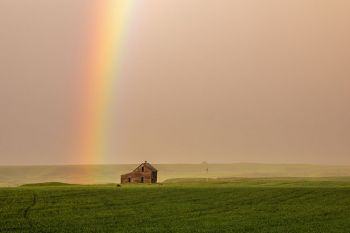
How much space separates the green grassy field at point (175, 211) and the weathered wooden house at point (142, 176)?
174 ft

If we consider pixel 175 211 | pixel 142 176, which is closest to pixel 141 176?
pixel 142 176

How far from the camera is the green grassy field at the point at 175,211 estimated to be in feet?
115

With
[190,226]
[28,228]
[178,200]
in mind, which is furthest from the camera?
[178,200]

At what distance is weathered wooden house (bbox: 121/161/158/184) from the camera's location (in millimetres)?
118000

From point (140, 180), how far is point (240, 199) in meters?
63.9

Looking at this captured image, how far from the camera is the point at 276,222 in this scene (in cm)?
3869

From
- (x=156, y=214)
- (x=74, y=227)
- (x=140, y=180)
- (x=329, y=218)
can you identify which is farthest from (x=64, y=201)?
(x=140, y=180)

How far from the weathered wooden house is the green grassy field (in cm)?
5299

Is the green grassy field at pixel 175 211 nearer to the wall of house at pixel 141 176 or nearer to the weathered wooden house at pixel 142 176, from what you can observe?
the wall of house at pixel 141 176

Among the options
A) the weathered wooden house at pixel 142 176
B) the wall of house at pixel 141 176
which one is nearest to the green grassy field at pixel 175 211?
the wall of house at pixel 141 176

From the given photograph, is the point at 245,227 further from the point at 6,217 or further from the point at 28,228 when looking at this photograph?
the point at 6,217

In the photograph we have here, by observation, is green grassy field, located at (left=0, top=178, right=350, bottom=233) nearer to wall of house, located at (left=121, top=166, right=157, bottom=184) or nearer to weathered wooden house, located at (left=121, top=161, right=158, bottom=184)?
wall of house, located at (left=121, top=166, right=157, bottom=184)

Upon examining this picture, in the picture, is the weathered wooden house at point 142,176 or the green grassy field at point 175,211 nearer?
the green grassy field at point 175,211

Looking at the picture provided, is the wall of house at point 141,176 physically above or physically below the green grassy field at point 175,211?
above
